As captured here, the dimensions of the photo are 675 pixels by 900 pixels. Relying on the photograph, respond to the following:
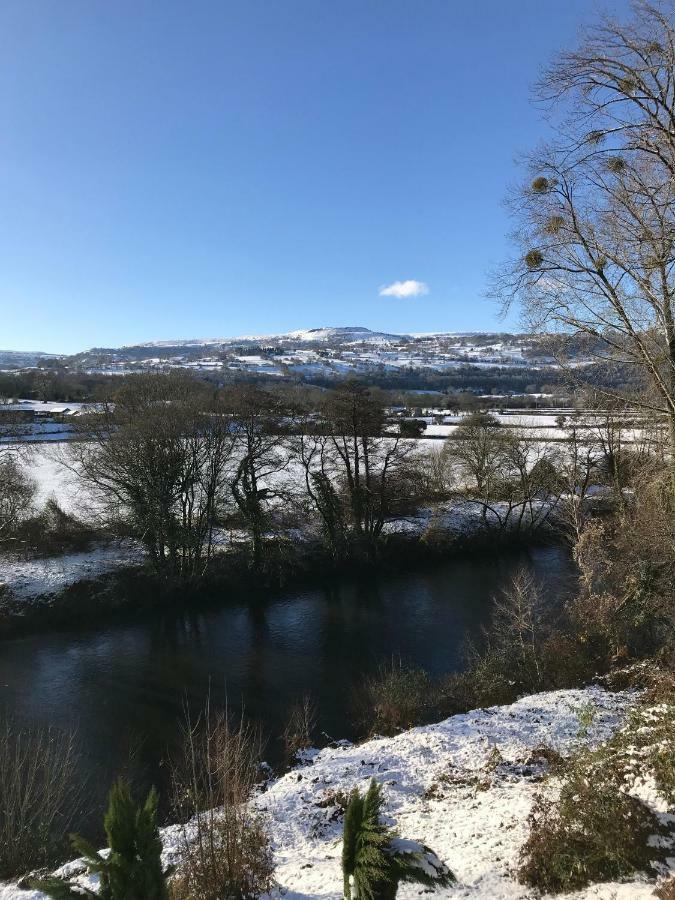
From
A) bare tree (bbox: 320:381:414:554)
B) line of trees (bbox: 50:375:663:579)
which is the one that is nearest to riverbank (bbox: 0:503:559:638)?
line of trees (bbox: 50:375:663:579)

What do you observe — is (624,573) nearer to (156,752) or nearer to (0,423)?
(156,752)

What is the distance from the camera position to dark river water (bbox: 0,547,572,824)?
14.0 m

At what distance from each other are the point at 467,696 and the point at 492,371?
137268 mm

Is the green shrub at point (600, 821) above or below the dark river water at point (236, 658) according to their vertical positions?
above

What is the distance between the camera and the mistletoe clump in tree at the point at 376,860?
447 cm

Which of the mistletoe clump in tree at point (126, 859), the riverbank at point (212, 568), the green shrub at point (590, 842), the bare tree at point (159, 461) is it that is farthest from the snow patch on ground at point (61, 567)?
the green shrub at point (590, 842)

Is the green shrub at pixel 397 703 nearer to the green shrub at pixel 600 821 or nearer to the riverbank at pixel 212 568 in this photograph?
the green shrub at pixel 600 821

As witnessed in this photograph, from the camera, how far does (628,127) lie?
241 inches

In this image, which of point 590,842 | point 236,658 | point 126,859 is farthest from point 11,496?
point 590,842

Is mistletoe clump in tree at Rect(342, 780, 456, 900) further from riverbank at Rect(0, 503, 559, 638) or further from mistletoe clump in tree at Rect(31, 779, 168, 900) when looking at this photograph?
riverbank at Rect(0, 503, 559, 638)

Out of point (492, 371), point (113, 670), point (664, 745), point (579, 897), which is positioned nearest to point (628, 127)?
point (664, 745)

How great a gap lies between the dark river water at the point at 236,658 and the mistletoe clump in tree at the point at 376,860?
8.74 metres

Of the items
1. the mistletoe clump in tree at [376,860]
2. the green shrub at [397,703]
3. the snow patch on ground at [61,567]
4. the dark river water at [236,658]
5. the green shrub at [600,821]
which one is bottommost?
the dark river water at [236,658]

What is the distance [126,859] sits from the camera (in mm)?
4441
